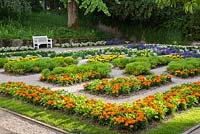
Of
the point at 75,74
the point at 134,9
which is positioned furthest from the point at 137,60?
the point at 134,9

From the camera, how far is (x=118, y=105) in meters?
7.57

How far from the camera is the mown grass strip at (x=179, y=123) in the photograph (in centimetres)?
658

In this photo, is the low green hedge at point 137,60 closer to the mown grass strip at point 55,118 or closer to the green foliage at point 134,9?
the mown grass strip at point 55,118

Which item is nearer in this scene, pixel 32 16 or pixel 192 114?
pixel 192 114

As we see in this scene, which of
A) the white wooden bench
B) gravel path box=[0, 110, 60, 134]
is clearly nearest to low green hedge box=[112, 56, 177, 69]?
gravel path box=[0, 110, 60, 134]

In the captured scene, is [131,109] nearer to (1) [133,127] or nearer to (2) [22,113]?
(1) [133,127]

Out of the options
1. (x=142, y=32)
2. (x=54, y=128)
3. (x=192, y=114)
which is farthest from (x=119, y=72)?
(x=142, y=32)

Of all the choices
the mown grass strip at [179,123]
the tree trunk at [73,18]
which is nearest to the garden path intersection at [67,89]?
the mown grass strip at [179,123]

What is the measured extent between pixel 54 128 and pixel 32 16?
86.1ft

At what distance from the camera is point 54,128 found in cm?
678

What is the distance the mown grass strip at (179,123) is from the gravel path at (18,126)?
1.93m

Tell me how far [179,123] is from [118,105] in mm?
1288

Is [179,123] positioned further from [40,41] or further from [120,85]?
[40,41]

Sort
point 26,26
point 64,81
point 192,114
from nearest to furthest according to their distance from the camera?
point 192,114, point 64,81, point 26,26
